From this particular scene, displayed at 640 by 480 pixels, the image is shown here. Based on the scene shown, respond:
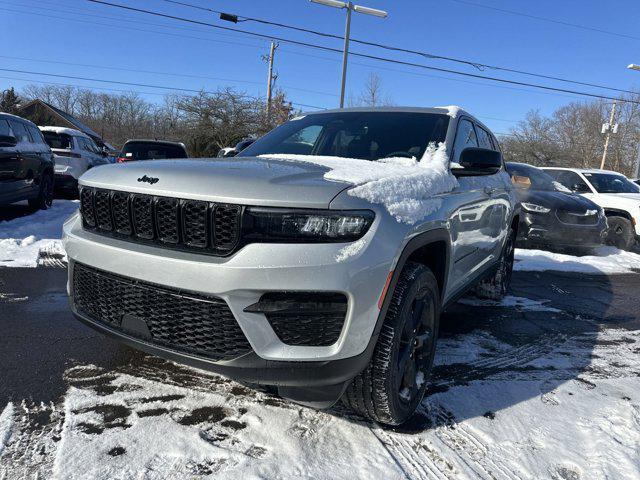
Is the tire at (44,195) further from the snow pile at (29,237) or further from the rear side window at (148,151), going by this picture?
the rear side window at (148,151)

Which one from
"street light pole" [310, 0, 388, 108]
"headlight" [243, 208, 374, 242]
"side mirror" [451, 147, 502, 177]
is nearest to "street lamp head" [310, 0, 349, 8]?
"street light pole" [310, 0, 388, 108]

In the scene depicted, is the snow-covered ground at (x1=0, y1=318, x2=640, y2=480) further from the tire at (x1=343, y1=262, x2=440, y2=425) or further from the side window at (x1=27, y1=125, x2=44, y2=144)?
the side window at (x1=27, y1=125, x2=44, y2=144)

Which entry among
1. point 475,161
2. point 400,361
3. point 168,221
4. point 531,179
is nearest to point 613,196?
point 531,179

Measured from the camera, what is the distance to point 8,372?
2.81m

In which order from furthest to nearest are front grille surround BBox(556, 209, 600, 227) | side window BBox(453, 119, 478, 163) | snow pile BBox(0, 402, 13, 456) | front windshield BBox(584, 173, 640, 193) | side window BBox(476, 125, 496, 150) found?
front windshield BBox(584, 173, 640, 193), front grille surround BBox(556, 209, 600, 227), side window BBox(476, 125, 496, 150), side window BBox(453, 119, 478, 163), snow pile BBox(0, 402, 13, 456)

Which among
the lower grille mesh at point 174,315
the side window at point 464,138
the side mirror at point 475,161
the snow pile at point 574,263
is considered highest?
the side window at point 464,138

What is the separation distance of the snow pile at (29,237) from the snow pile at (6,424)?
347cm

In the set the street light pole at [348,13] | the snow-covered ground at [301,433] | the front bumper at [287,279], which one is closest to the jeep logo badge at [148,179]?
the front bumper at [287,279]

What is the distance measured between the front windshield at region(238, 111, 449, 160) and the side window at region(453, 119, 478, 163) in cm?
15

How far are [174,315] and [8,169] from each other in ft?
22.4

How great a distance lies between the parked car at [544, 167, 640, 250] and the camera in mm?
9930

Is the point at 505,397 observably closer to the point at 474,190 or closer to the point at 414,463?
the point at 414,463

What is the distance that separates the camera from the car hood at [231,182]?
1.94 meters

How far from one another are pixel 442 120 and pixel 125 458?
2809mm
